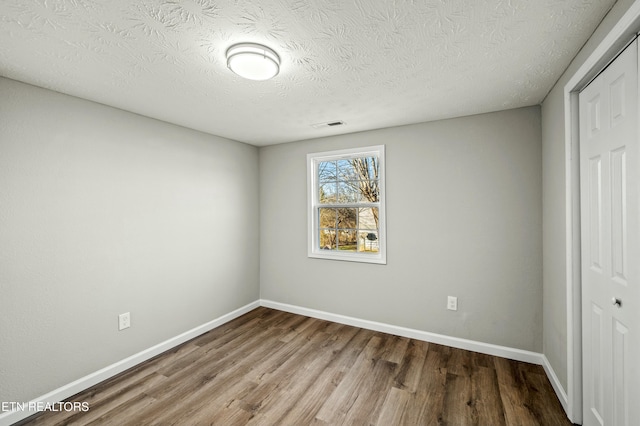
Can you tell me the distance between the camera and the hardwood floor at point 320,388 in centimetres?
188

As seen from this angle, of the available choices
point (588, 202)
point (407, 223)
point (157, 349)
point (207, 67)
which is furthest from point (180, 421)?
point (588, 202)

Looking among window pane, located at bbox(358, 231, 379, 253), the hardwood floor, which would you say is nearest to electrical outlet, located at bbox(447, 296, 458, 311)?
the hardwood floor

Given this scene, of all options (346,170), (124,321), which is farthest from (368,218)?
(124,321)

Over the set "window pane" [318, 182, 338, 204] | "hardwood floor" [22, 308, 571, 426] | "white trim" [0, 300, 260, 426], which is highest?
"window pane" [318, 182, 338, 204]

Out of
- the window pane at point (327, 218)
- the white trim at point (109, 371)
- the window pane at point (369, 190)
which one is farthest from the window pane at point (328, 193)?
the white trim at point (109, 371)

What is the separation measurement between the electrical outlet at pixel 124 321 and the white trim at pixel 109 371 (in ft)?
0.99

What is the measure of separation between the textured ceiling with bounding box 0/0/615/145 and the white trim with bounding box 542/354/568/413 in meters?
2.26

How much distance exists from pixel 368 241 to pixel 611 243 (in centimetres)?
223

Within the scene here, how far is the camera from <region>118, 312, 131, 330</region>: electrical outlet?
2.46 metres

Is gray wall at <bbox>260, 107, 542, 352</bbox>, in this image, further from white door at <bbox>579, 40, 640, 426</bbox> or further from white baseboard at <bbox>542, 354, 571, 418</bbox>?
white door at <bbox>579, 40, 640, 426</bbox>

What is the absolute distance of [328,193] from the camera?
3719mm

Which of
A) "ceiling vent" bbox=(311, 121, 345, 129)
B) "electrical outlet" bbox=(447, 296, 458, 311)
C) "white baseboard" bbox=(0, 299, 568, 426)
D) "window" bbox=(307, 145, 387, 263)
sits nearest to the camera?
"white baseboard" bbox=(0, 299, 568, 426)

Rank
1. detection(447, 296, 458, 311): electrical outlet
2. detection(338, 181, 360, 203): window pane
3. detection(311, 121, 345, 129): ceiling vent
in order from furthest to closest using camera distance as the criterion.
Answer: detection(338, 181, 360, 203): window pane → detection(311, 121, 345, 129): ceiling vent → detection(447, 296, 458, 311): electrical outlet

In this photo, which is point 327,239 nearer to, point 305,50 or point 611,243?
point 305,50
